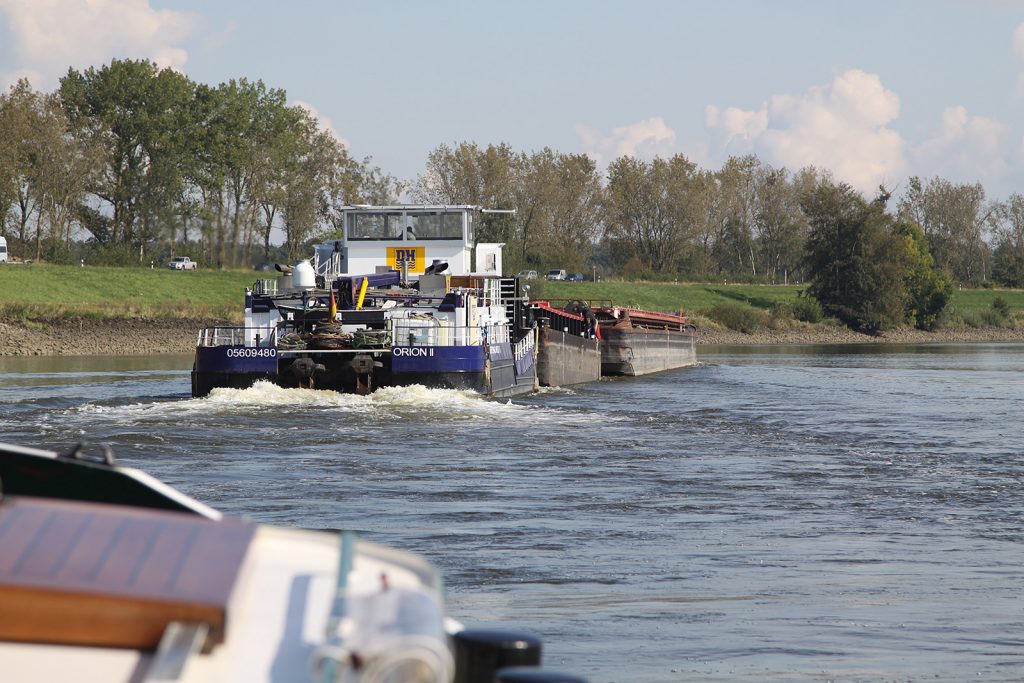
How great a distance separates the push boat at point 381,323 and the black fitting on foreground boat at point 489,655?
810 inches

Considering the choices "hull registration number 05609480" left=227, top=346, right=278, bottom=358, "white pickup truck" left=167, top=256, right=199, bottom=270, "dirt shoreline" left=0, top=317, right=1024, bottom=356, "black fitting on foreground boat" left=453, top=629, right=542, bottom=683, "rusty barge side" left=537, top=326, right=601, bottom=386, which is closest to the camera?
"black fitting on foreground boat" left=453, top=629, right=542, bottom=683

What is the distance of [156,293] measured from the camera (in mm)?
64062

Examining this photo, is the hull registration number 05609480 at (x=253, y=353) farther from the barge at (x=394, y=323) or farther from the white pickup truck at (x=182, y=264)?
the white pickup truck at (x=182, y=264)

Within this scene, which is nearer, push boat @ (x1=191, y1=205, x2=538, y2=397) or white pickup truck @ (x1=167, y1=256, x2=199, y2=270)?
push boat @ (x1=191, y1=205, x2=538, y2=397)

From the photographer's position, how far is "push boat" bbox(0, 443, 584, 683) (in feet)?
8.55

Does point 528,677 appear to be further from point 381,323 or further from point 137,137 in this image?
point 137,137

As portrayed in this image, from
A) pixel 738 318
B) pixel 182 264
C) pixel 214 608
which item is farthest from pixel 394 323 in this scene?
pixel 738 318

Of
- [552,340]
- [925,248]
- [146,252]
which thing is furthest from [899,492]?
[925,248]

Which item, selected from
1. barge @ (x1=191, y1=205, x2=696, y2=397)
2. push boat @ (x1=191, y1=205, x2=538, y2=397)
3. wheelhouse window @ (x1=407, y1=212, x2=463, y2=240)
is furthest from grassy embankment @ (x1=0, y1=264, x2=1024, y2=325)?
push boat @ (x1=191, y1=205, x2=538, y2=397)

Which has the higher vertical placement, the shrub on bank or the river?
the shrub on bank

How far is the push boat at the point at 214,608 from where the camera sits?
8.55 feet

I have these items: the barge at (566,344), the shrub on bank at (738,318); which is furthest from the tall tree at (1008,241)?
the barge at (566,344)

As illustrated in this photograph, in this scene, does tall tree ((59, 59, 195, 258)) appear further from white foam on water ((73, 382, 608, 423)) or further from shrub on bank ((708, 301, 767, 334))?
white foam on water ((73, 382, 608, 423))

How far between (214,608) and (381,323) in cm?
2287
